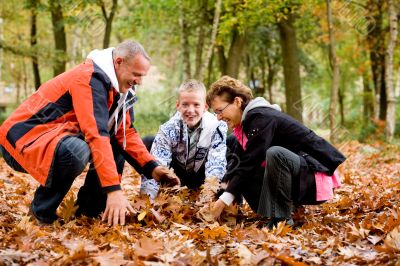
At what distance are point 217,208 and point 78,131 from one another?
4.19 feet

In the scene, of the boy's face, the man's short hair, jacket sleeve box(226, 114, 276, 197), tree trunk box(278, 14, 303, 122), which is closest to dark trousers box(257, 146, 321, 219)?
jacket sleeve box(226, 114, 276, 197)

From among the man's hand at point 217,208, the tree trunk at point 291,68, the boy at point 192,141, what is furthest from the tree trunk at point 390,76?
the man's hand at point 217,208

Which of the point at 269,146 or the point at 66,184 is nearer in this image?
the point at 66,184

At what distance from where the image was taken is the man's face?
156 inches

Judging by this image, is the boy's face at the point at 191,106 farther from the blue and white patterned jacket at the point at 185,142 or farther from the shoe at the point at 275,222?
the shoe at the point at 275,222

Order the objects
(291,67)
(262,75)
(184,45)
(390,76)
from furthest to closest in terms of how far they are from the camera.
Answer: (262,75), (184,45), (291,67), (390,76)

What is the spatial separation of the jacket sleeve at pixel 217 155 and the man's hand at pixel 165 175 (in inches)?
17.2

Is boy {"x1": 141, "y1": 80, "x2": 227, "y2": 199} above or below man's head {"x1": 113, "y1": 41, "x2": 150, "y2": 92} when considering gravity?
below

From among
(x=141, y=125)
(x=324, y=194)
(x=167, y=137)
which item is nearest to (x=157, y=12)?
(x=141, y=125)

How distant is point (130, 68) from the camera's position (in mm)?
3977

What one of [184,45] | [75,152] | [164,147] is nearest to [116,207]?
[75,152]

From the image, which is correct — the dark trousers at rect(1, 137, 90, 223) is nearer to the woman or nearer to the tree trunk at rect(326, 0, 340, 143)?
the woman

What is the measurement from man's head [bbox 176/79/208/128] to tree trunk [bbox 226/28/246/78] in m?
10.8

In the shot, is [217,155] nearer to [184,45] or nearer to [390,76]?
[390,76]
